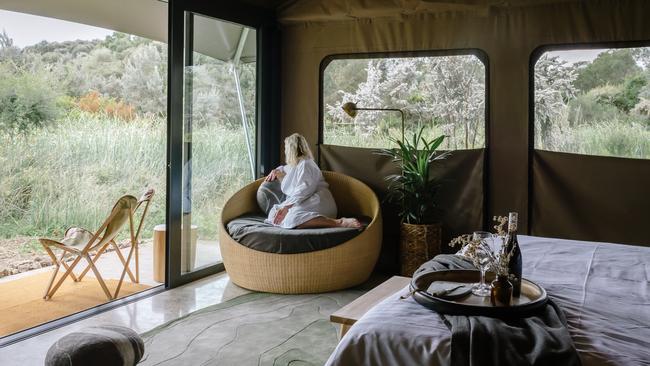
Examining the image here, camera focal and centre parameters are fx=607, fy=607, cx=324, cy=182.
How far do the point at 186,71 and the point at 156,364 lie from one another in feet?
8.36

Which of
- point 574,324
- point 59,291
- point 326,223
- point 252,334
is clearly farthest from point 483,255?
point 59,291

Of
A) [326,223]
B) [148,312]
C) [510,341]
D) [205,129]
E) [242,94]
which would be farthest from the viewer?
[242,94]

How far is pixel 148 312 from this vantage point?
427cm

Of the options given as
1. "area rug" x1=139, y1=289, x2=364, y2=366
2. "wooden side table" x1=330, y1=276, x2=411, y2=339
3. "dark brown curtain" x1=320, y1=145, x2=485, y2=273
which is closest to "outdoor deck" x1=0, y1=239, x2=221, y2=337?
"area rug" x1=139, y1=289, x2=364, y2=366

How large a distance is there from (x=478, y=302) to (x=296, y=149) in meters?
3.32

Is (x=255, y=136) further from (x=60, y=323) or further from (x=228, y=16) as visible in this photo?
(x=60, y=323)

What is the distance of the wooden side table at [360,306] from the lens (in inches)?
107

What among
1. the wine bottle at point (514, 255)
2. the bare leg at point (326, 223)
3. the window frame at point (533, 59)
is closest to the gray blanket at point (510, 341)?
the wine bottle at point (514, 255)

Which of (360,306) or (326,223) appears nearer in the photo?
(360,306)

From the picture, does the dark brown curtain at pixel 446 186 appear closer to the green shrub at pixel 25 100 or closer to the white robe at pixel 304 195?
the white robe at pixel 304 195

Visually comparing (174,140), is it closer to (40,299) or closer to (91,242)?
(91,242)

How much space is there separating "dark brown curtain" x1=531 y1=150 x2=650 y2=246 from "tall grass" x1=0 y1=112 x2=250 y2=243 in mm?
2748

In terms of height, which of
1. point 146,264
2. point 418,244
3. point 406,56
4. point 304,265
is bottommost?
point 146,264

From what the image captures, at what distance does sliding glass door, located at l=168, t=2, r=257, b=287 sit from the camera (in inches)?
192
